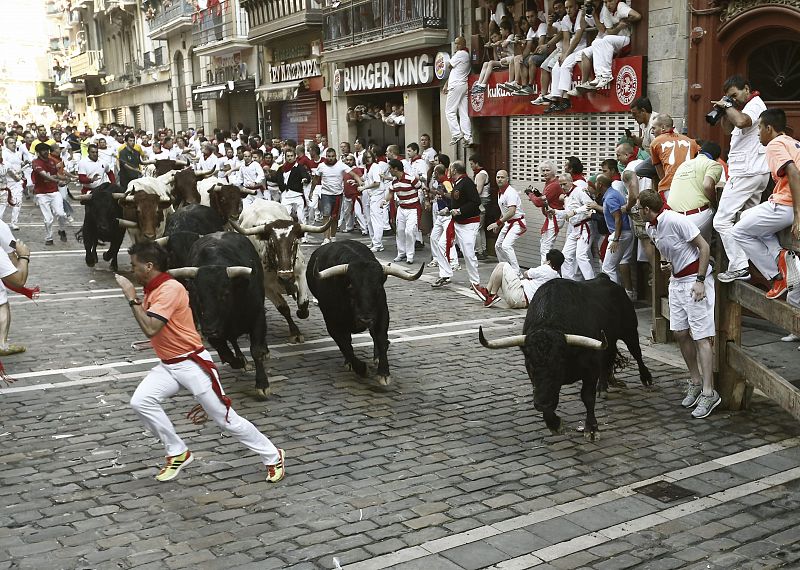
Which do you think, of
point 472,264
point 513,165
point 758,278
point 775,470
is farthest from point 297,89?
point 775,470

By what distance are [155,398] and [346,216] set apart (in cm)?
1492

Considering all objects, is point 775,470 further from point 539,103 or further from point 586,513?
point 539,103

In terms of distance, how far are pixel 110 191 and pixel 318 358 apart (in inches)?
322

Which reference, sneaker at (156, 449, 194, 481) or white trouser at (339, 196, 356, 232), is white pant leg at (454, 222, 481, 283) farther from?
sneaker at (156, 449, 194, 481)

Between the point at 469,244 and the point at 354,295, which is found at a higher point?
the point at 354,295

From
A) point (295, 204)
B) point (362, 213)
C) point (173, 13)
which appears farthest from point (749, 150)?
point (173, 13)

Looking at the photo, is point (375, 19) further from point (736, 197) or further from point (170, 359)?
point (170, 359)

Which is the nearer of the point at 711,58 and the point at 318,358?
the point at 318,358

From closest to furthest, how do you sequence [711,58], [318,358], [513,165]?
[318,358] → [711,58] → [513,165]

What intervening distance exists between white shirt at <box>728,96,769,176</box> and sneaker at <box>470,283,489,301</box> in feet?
15.9

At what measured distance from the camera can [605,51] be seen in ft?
46.4

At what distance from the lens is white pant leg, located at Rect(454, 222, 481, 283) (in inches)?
540

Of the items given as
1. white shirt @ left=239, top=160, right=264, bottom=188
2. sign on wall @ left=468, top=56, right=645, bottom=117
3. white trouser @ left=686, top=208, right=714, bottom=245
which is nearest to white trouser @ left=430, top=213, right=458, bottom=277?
sign on wall @ left=468, top=56, right=645, bottom=117

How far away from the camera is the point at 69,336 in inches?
438
